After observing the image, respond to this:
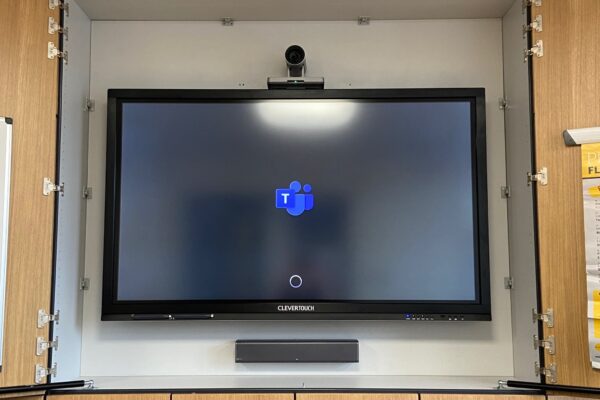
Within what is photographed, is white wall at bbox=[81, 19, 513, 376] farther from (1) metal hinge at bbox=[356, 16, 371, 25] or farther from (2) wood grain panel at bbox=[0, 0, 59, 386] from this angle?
(2) wood grain panel at bbox=[0, 0, 59, 386]

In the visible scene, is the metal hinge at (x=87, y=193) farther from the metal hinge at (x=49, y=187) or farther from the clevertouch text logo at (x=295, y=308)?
the clevertouch text logo at (x=295, y=308)

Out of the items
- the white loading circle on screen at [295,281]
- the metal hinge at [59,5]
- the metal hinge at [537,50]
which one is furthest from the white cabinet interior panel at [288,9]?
the white loading circle on screen at [295,281]

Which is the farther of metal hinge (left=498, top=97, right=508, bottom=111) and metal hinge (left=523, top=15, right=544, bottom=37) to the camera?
metal hinge (left=498, top=97, right=508, bottom=111)

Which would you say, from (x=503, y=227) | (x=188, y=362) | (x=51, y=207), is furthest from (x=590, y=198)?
(x=51, y=207)

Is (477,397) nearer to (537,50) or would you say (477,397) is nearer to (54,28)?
(537,50)

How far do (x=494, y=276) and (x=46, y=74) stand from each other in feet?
8.14

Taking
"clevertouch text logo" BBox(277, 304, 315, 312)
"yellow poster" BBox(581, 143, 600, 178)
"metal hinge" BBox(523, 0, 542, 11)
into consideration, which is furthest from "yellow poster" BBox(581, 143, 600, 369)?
"clevertouch text logo" BBox(277, 304, 315, 312)

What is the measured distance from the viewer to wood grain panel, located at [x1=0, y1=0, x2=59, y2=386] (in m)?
2.14

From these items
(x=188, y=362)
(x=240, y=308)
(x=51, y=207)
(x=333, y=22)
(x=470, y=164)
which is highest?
(x=333, y=22)

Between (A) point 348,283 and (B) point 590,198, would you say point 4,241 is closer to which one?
(A) point 348,283

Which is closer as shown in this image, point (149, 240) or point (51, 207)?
point (51, 207)

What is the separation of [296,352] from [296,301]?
26 cm

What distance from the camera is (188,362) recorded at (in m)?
2.60

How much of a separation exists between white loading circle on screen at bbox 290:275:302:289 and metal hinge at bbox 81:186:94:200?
120 cm
